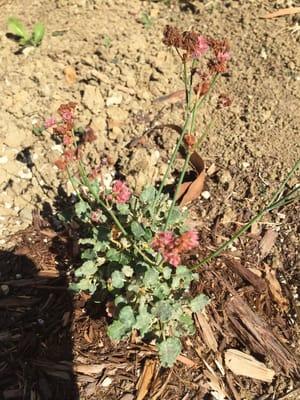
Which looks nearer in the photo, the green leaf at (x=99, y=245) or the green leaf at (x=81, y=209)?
the green leaf at (x=99, y=245)

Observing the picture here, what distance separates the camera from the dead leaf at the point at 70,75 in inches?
166

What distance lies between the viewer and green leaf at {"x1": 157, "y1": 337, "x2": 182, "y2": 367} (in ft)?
8.70

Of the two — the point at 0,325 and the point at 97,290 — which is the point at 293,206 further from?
the point at 0,325

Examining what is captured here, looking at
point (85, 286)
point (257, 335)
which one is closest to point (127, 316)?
point (85, 286)

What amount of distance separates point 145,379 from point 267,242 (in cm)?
117

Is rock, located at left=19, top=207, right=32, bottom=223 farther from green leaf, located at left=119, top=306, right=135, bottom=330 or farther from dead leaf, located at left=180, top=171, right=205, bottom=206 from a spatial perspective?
green leaf, located at left=119, top=306, right=135, bottom=330

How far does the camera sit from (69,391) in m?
2.89

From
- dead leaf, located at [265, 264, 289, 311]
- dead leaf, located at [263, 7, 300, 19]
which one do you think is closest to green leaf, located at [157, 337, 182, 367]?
dead leaf, located at [265, 264, 289, 311]

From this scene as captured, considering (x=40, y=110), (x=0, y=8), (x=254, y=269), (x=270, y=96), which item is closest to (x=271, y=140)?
(x=270, y=96)

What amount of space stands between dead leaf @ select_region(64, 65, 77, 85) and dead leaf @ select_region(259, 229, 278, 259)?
188cm

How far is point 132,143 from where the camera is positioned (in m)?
3.93

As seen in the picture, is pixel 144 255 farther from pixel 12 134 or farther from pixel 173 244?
pixel 12 134

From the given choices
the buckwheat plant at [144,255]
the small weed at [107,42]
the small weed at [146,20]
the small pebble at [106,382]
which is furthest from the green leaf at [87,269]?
the small weed at [146,20]

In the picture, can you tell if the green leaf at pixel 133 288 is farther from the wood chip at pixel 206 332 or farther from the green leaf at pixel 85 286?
the wood chip at pixel 206 332
